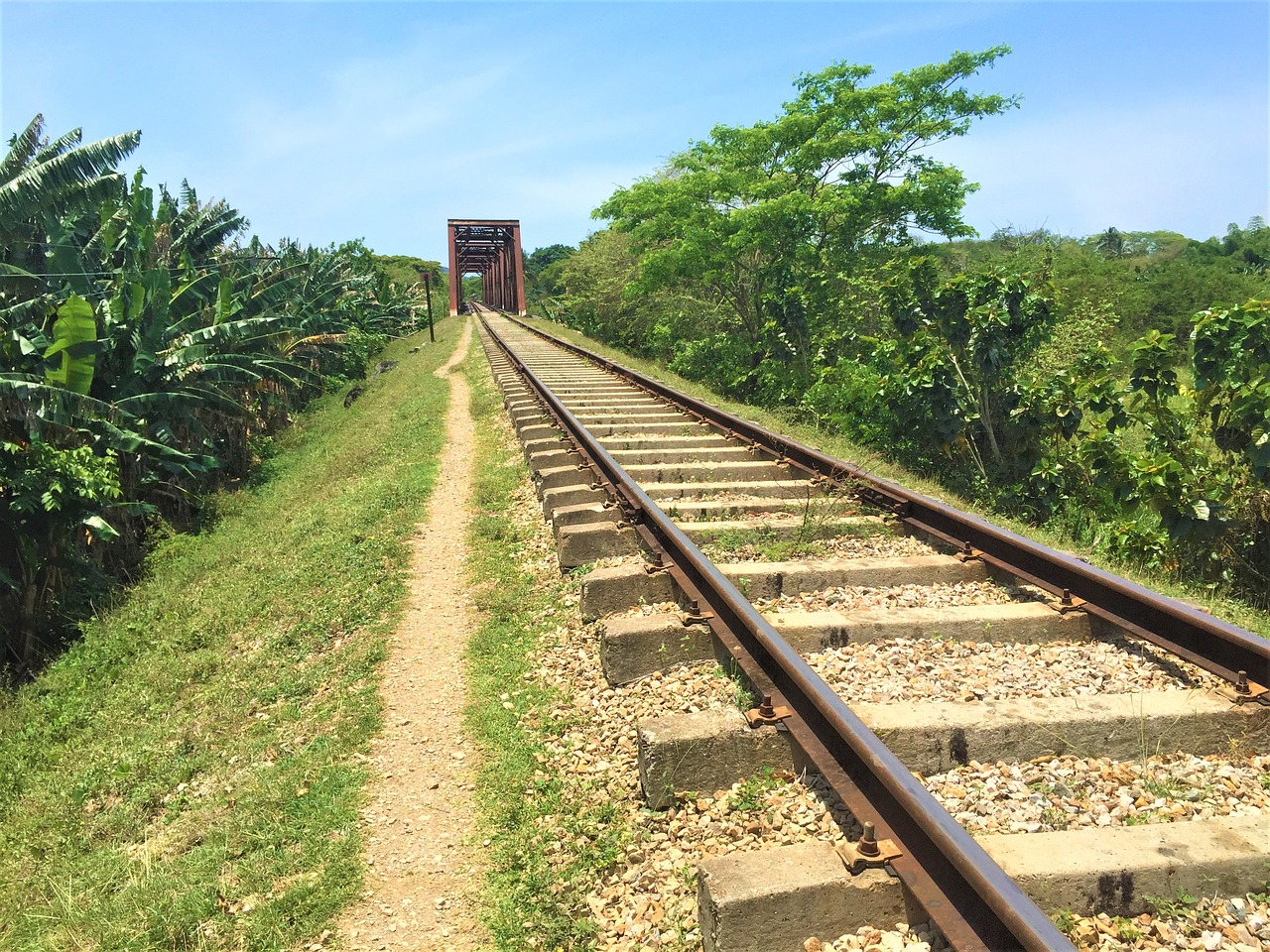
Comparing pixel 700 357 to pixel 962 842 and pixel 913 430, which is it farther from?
pixel 962 842

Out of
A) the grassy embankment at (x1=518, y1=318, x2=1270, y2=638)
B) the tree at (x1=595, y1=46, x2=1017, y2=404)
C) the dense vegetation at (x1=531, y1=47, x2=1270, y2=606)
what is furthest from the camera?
the tree at (x1=595, y1=46, x2=1017, y2=404)

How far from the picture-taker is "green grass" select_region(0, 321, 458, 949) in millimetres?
3199

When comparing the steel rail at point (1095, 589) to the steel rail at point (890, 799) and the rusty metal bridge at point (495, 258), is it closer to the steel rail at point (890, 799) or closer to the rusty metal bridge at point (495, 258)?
the steel rail at point (890, 799)

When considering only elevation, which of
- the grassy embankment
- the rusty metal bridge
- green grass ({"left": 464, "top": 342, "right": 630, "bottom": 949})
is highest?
the rusty metal bridge

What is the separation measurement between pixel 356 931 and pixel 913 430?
9.14 m

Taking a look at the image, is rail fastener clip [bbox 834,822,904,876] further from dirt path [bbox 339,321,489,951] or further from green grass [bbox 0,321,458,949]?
green grass [bbox 0,321,458,949]

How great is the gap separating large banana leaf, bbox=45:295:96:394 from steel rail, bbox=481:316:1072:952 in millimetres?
10507

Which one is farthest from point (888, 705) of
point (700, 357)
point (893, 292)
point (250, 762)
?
point (700, 357)

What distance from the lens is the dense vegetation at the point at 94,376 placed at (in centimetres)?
1045

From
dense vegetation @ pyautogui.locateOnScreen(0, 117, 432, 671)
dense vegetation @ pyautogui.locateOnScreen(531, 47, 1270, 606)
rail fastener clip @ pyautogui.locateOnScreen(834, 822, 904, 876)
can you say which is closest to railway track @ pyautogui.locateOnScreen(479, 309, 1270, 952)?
rail fastener clip @ pyautogui.locateOnScreen(834, 822, 904, 876)

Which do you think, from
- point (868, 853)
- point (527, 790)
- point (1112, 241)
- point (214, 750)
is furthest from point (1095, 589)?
point (1112, 241)

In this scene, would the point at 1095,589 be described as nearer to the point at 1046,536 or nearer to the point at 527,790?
the point at 1046,536

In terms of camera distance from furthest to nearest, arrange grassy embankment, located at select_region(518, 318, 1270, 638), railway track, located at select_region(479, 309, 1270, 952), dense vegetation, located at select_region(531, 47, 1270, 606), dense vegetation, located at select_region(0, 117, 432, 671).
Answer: dense vegetation, located at select_region(0, 117, 432, 671)
dense vegetation, located at select_region(531, 47, 1270, 606)
grassy embankment, located at select_region(518, 318, 1270, 638)
railway track, located at select_region(479, 309, 1270, 952)

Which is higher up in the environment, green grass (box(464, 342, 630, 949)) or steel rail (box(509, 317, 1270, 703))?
steel rail (box(509, 317, 1270, 703))
